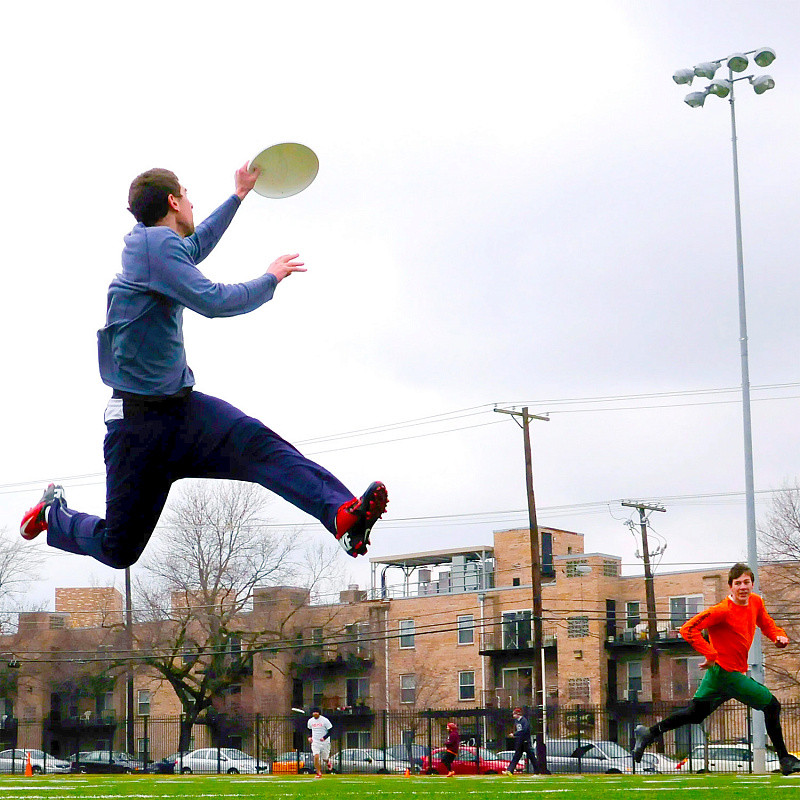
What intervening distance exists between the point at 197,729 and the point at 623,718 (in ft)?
74.3

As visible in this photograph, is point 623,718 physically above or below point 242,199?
below

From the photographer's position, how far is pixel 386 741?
5738 centimetres

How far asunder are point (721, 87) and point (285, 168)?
964 inches

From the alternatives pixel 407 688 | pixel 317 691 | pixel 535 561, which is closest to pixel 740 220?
pixel 535 561

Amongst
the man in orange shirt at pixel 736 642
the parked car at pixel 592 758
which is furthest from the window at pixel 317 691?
the man in orange shirt at pixel 736 642

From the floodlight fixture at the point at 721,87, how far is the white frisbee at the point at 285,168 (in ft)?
80.1

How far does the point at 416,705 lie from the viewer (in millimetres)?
62781

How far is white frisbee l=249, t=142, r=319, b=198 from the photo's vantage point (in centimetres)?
572

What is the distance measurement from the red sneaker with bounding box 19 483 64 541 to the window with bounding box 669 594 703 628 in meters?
55.7

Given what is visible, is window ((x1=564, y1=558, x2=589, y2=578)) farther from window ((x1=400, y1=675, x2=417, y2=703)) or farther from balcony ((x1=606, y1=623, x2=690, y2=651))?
window ((x1=400, y1=675, x2=417, y2=703))

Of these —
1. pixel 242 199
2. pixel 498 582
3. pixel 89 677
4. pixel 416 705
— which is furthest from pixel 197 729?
pixel 242 199

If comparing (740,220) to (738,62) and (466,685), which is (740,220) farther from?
(466,685)

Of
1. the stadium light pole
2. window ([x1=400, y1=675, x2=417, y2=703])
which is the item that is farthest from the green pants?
window ([x1=400, y1=675, x2=417, y2=703])

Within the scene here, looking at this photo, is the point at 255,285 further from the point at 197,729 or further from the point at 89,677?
the point at 197,729
